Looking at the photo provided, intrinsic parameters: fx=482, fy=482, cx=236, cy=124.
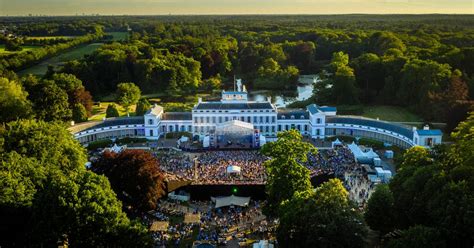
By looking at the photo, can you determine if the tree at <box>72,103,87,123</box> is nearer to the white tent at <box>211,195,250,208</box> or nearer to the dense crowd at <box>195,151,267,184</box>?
the dense crowd at <box>195,151,267,184</box>

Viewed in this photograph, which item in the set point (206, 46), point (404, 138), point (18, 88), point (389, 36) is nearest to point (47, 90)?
point (18, 88)

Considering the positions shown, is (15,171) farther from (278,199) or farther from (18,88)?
(18,88)

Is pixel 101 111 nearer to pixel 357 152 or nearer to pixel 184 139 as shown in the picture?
pixel 184 139

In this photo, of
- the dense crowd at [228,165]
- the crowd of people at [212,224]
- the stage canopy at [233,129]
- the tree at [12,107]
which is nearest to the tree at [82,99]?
the tree at [12,107]

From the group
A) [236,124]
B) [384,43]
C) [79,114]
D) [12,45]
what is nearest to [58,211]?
[236,124]

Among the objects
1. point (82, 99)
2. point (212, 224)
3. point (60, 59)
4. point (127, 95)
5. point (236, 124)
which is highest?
point (60, 59)

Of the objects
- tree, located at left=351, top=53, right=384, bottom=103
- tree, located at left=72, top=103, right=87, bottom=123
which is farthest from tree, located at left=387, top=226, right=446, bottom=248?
tree, located at left=351, top=53, right=384, bottom=103
